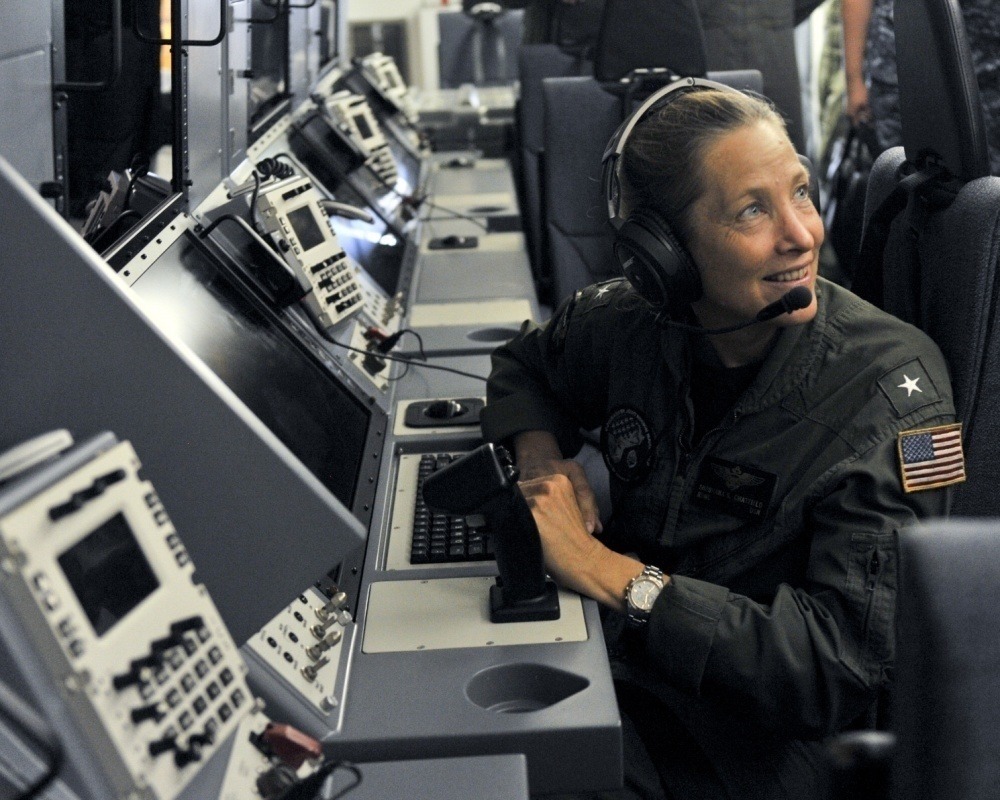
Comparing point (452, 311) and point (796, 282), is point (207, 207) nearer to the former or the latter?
point (452, 311)

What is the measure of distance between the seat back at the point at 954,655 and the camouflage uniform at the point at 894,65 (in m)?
1.90

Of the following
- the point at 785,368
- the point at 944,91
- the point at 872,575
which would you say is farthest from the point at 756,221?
the point at 872,575

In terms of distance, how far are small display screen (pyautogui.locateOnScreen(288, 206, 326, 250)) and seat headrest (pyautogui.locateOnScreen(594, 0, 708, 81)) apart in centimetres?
90

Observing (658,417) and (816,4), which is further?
(816,4)

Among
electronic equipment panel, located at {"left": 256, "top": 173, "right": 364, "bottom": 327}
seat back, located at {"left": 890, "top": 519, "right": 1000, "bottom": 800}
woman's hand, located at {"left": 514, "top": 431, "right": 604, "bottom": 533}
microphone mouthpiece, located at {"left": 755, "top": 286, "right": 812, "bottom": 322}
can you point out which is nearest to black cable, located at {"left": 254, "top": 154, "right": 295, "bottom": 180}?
electronic equipment panel, located at {"left": 256, "top": 173, "right": 364, "bottom": 327}

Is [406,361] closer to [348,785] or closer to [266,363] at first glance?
[266,363]

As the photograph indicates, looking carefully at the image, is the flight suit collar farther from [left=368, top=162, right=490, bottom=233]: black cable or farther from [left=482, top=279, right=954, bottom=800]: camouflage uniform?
[left=368, top=162, right=490, bottom=233]: black cable

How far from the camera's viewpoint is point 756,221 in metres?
1.35

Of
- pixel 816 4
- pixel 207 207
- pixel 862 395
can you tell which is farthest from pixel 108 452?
pixel 816 4

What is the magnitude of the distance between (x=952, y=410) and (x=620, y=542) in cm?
48

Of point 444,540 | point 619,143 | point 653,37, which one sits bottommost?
point 444,540

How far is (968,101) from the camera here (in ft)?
4.48

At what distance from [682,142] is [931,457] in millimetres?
463

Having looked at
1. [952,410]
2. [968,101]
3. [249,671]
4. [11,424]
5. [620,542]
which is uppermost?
[968,101]
